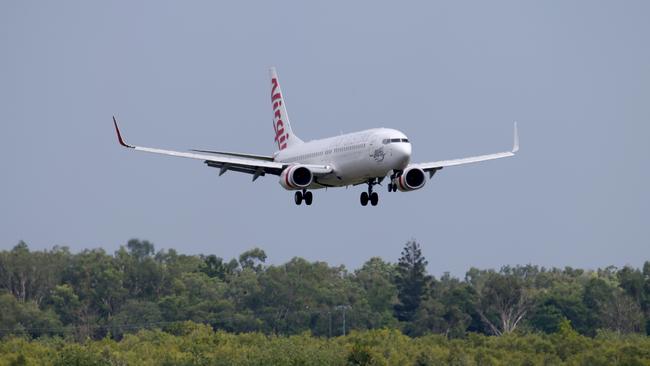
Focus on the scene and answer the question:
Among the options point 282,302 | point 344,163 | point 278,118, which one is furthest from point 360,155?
point 282,302

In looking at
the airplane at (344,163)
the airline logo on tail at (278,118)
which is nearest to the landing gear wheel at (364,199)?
the airplane at (344,163)

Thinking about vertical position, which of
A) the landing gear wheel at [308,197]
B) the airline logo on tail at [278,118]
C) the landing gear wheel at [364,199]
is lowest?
the landing gear wheel at [364,199]

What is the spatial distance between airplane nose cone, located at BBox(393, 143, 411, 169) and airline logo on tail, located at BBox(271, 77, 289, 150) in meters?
23.3

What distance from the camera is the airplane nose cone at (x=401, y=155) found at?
283 ft

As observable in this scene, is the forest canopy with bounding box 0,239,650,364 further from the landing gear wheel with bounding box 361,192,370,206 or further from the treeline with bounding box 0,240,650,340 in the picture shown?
the landing gear wheel with bounding box 361,192,370,206

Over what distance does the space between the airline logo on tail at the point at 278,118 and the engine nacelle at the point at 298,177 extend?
59.1 feet

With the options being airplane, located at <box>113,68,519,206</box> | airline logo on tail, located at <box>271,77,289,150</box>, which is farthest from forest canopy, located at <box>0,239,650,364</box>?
airplane, located at <box>113,68,519,206</box>

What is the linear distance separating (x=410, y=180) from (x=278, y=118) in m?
26.9

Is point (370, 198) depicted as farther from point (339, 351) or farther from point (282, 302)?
point (282, 302)

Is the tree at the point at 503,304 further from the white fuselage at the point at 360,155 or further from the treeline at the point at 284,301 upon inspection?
the white fuselage at the point at 360,155

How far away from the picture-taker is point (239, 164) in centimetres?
9212

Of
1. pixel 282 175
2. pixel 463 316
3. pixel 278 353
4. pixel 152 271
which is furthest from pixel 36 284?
pixel 282 175

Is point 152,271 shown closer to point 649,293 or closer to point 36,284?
point 36,284

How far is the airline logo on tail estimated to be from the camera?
109688mm
